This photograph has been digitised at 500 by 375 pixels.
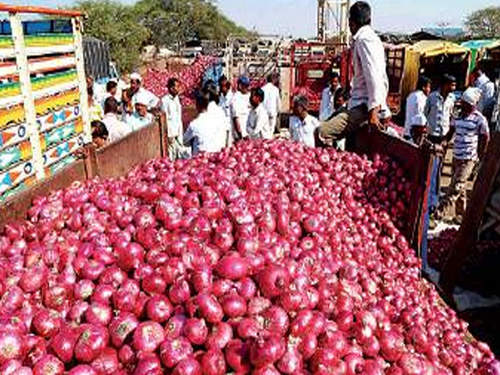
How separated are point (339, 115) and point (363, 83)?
0.36 m

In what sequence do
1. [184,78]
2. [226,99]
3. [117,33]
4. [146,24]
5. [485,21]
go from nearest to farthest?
[226,99]
[184,78]
[117,33]
[146,24]
[485,21]

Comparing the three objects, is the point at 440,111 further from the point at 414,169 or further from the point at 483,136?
the point at 414,169

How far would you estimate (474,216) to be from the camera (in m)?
4.02

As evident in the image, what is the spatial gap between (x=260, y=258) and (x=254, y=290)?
7.5 inches

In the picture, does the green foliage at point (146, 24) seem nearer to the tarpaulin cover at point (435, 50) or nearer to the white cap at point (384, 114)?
the tarpaulin cover at point (435, 50)

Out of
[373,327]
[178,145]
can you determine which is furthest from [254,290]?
[178,145]

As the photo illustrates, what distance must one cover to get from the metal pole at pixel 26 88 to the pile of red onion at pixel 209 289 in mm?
1035

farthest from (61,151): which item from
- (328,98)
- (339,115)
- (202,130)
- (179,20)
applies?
(179,20)

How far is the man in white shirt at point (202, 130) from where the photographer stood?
475 centimetres

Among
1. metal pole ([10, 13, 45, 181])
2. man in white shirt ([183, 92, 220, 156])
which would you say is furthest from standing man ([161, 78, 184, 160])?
metal pole ([10, 13, 45, 181])

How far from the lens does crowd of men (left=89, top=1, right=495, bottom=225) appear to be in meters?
4.13

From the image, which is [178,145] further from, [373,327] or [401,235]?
[373,327]

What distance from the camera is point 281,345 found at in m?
1.57

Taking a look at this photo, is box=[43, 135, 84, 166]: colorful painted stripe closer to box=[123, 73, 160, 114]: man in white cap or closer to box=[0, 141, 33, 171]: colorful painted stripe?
box=[0, 141, 33, 171]: colorful painted stripe
